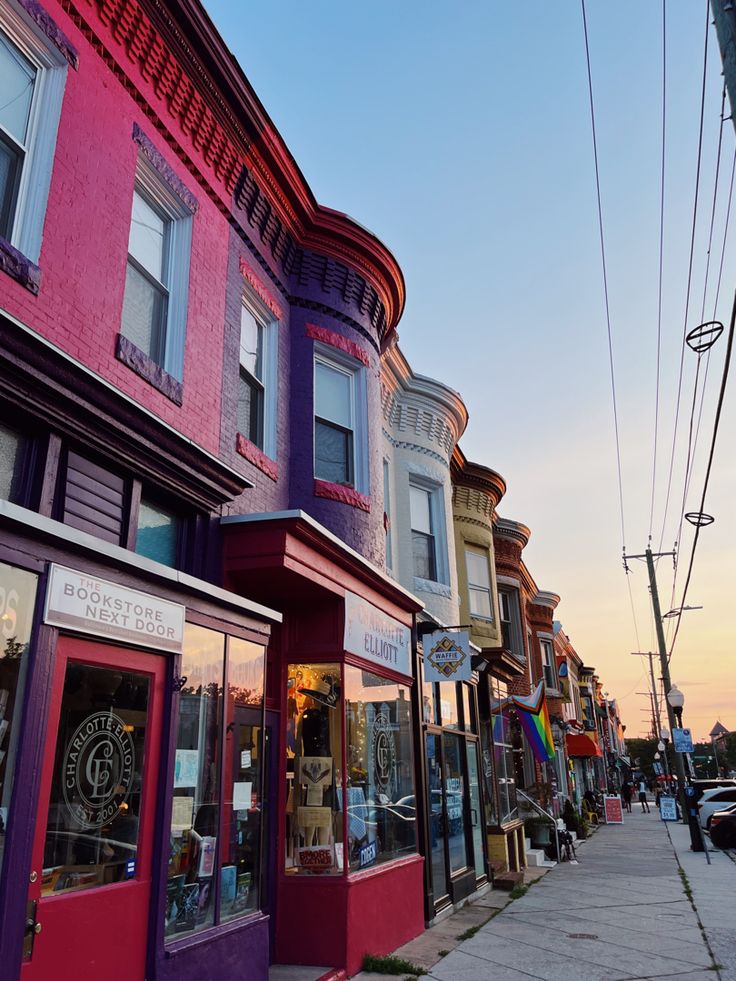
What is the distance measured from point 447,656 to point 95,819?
21.7 ft

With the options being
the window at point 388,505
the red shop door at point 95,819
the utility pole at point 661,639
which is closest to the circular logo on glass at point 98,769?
the red shop door at point 95,819

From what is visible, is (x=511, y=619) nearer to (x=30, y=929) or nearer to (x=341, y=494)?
(x=341, y=494)

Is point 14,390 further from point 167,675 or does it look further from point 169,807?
point 169,807

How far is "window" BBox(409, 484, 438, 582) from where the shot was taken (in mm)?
14695

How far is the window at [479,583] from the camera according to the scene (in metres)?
18.2

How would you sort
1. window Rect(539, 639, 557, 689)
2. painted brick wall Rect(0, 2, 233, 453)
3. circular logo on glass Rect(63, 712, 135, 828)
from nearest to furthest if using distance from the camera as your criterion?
1. circular logo on glass Rect(63, 712, 135, 828)
2. painted brick wall Rect(0, 2, 233, 453)
3. window Rect(539, 639, 557, 689)

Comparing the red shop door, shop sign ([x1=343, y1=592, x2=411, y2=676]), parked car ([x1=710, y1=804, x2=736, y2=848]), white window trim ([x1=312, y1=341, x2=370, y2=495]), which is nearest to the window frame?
shop sign ([x1=343, y1=592, x2=411, y2=676])

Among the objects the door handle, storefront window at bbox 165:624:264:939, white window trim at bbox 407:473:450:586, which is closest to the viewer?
the door handle

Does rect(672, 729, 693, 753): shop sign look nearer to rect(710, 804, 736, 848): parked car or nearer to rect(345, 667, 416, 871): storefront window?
rect(710, 804, 736, 848): parked car

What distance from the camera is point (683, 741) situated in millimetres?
22828

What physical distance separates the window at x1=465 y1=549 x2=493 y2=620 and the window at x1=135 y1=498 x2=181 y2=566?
11.8 meters

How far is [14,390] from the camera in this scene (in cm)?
524

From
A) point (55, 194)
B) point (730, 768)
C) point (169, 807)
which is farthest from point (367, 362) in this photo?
point (730, 768)

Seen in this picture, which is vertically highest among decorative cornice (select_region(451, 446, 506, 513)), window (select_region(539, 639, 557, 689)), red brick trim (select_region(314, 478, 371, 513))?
decorative cornice (select_region(451, 446, 506, 513))
